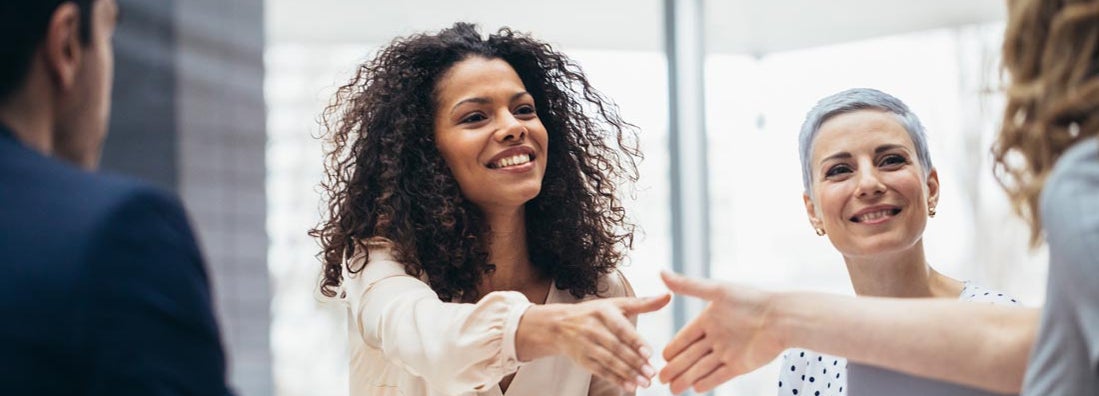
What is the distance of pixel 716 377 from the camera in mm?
1793

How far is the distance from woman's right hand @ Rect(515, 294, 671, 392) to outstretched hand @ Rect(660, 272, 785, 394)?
113 millimetres

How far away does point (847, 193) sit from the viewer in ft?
6.66

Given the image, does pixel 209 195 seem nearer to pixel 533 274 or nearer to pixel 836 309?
pixel 533 274

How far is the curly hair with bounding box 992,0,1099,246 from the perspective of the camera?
1.11 metres

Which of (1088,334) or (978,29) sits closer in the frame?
(1088,334)

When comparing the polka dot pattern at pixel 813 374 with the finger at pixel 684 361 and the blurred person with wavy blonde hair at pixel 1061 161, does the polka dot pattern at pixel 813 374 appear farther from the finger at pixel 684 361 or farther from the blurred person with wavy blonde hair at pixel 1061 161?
the blurred person with wavy blonde hair at pixel 1061 161

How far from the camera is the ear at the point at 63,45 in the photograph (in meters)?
1.07

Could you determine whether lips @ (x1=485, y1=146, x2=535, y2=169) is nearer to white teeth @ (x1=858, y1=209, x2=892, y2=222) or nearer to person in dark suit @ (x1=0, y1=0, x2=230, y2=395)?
white teeth @ (x1=858, y1=209, x2=892, y2=222)

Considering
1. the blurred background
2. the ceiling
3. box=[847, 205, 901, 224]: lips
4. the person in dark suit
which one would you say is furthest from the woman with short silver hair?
the ceiling

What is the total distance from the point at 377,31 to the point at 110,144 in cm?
130

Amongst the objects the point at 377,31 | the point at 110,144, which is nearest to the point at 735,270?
the point at 377,31

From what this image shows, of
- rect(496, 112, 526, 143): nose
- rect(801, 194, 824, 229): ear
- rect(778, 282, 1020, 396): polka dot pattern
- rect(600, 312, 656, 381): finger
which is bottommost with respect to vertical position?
rect(778, 282, 1020, 396): polka dot pattern

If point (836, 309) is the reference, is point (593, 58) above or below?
above

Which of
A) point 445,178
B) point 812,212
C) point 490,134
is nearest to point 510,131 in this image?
point 490,134
